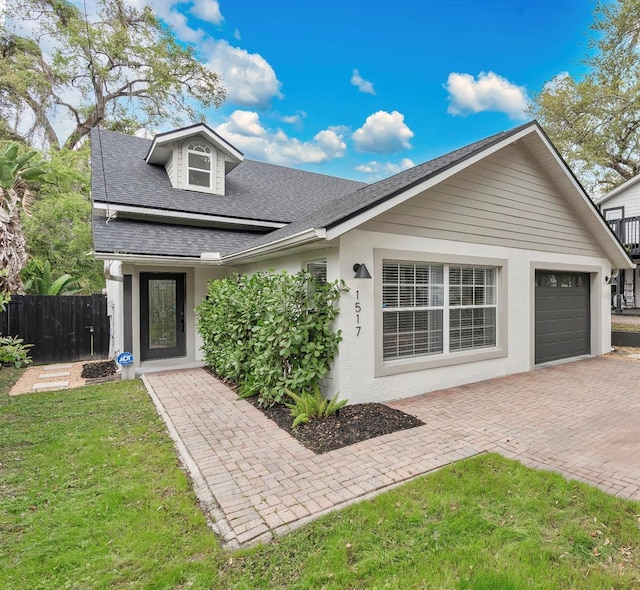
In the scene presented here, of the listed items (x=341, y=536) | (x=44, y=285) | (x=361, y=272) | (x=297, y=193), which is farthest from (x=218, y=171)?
(x=341, y=536)

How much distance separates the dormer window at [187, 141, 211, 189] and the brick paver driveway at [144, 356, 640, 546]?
7181 mm

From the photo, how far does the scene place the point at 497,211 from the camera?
24.8 ft

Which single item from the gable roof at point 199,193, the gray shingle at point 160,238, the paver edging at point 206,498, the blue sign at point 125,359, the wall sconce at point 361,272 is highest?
the gable roof at point 199,193

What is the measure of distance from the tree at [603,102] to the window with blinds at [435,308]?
19.6m

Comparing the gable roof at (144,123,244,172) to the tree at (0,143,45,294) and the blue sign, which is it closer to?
the tree at (0,143,45,294)

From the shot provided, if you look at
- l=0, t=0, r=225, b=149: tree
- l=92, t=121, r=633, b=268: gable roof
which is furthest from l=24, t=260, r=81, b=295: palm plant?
l=0, t=0, r=225, b=149: tree

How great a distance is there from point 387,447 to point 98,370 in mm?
7559

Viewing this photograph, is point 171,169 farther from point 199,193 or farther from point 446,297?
point 446,297

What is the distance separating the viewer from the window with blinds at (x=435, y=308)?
627 cm

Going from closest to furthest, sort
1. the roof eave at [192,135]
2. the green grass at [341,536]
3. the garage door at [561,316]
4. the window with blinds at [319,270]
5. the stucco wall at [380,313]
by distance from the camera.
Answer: the green grass at [341,536] → the stucco wall at [380,313] → the window with blinds at [319,270] → the garage door at [561,316] → the roof eave at [192,135]

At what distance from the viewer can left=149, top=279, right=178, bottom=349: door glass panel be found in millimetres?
9281

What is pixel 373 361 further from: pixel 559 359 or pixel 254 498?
pixel 559 359

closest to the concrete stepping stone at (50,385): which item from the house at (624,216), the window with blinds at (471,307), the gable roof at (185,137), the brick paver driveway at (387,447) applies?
the brick paver driveway at (387,447)

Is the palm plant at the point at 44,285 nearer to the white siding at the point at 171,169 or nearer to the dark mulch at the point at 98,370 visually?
the dark mulch at the point at 98,370
